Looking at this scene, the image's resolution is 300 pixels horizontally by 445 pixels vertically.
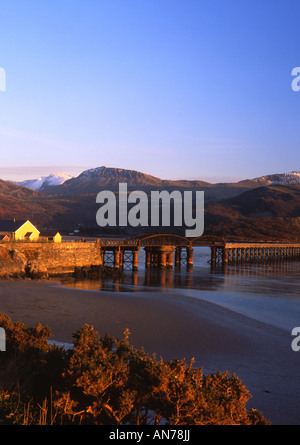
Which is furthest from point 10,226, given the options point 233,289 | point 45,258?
point 233,289

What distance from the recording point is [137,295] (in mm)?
30188

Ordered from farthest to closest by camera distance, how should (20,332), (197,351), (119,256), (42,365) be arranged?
(119,256) < (197,351) < (20,332) < (42,365)

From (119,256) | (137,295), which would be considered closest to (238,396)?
(137,295)

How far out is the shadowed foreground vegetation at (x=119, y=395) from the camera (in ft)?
26.1

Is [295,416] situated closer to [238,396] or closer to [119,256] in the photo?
[238,396]

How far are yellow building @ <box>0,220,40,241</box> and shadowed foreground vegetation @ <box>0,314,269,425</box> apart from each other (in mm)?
40887

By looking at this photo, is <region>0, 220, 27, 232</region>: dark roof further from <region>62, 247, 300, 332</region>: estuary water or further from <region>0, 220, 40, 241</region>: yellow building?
<region>62, 247, 300, 332</region>: estuary water

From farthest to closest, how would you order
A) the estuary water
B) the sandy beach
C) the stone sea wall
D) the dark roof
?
the dark roof → the stone sea wall → the estuary water → the sandy beach

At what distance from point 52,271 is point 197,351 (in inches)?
1070

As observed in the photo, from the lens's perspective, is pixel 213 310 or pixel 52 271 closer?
pixel 213 310

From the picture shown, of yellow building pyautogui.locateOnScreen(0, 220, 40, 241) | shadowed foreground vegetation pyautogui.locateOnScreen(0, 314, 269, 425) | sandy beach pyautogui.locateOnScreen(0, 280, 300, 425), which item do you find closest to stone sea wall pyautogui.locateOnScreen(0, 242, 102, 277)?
sandy beach pyautogui.locateOnScreen(0, 280, 300, 425)

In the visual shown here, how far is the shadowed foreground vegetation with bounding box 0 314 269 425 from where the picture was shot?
7953 millimetres

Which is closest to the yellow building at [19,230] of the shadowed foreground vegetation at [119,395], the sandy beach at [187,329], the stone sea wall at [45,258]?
the stone sea wall at [45,258]

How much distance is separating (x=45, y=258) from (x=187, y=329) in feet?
78.3
